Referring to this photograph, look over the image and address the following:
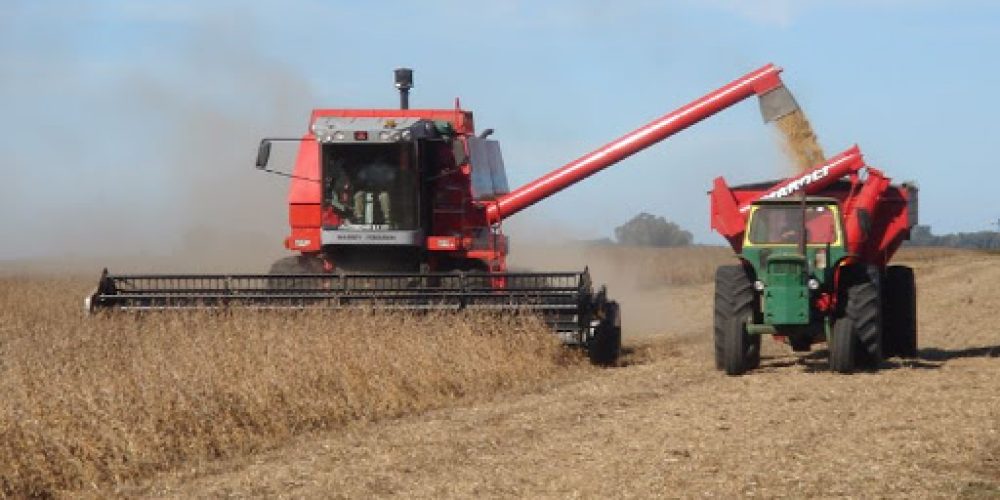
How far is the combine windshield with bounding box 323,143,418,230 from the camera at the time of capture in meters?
15.4

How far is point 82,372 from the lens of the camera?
9.63 metres

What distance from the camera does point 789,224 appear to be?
1395cm

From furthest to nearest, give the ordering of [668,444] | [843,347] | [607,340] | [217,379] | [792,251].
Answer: [607,340] < [792,251] < [843,347] < [217,379] < [668,444]

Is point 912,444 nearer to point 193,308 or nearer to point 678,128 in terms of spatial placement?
point 193,308

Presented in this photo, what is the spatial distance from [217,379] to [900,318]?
8047 mm

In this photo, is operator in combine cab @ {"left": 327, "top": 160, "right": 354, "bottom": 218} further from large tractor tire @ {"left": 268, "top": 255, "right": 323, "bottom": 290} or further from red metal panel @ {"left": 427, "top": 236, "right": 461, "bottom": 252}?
red metal panel @ {"left": 427, "top": 236, "right": 461, "bottom": 252}

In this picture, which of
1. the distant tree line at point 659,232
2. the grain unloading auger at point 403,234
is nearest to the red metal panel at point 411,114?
the grain unloading auger at point 403,234

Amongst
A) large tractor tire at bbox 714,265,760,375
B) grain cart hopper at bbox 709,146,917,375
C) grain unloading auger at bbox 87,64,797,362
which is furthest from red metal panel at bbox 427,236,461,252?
large tractor tire at bbox 714,265,760,375

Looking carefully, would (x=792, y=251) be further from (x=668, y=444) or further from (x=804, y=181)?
(x=668, y=444)

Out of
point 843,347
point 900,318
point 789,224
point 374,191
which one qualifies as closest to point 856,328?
point 843,347

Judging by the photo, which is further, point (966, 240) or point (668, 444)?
point (966, 240)

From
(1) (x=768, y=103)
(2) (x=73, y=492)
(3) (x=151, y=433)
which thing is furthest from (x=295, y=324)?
(1) (x=768, y=103)

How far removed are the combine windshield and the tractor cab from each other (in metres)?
3.56

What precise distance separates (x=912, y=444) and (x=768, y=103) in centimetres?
845
